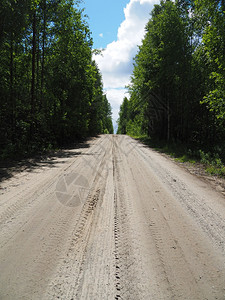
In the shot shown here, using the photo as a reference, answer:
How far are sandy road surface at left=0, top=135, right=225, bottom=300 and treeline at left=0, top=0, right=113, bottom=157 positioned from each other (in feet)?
22.7

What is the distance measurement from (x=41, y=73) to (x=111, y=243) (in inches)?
658

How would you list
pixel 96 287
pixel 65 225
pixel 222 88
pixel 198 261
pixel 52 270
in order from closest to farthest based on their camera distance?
pixel 96 287
pixel 52 270
pixel 198 261
pixel 65 225
pixel 222 88

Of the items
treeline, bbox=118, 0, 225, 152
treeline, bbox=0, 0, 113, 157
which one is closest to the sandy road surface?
treeline, bbox=0, 0, 113, 157

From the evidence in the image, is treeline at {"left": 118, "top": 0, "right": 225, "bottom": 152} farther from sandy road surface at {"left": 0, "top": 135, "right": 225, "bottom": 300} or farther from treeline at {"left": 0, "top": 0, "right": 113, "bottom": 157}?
sandy road surface at {"left": 0, "top": 135, "right": 225, "bottom": 300}

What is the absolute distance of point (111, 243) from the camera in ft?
9.19

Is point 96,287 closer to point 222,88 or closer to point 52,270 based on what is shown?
point 52,270

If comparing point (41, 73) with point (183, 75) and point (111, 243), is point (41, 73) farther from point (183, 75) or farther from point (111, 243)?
point (111, 243)

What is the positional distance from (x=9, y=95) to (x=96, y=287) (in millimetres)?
11806

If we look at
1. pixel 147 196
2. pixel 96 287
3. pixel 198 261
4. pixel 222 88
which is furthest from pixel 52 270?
pixel 222 88

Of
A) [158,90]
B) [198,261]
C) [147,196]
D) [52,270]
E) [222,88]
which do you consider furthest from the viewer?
[158,90]

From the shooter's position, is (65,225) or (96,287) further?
(65,225)

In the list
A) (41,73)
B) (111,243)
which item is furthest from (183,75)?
(111,243)

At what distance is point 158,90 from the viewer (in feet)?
68.2

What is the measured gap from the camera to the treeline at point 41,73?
11.0m
